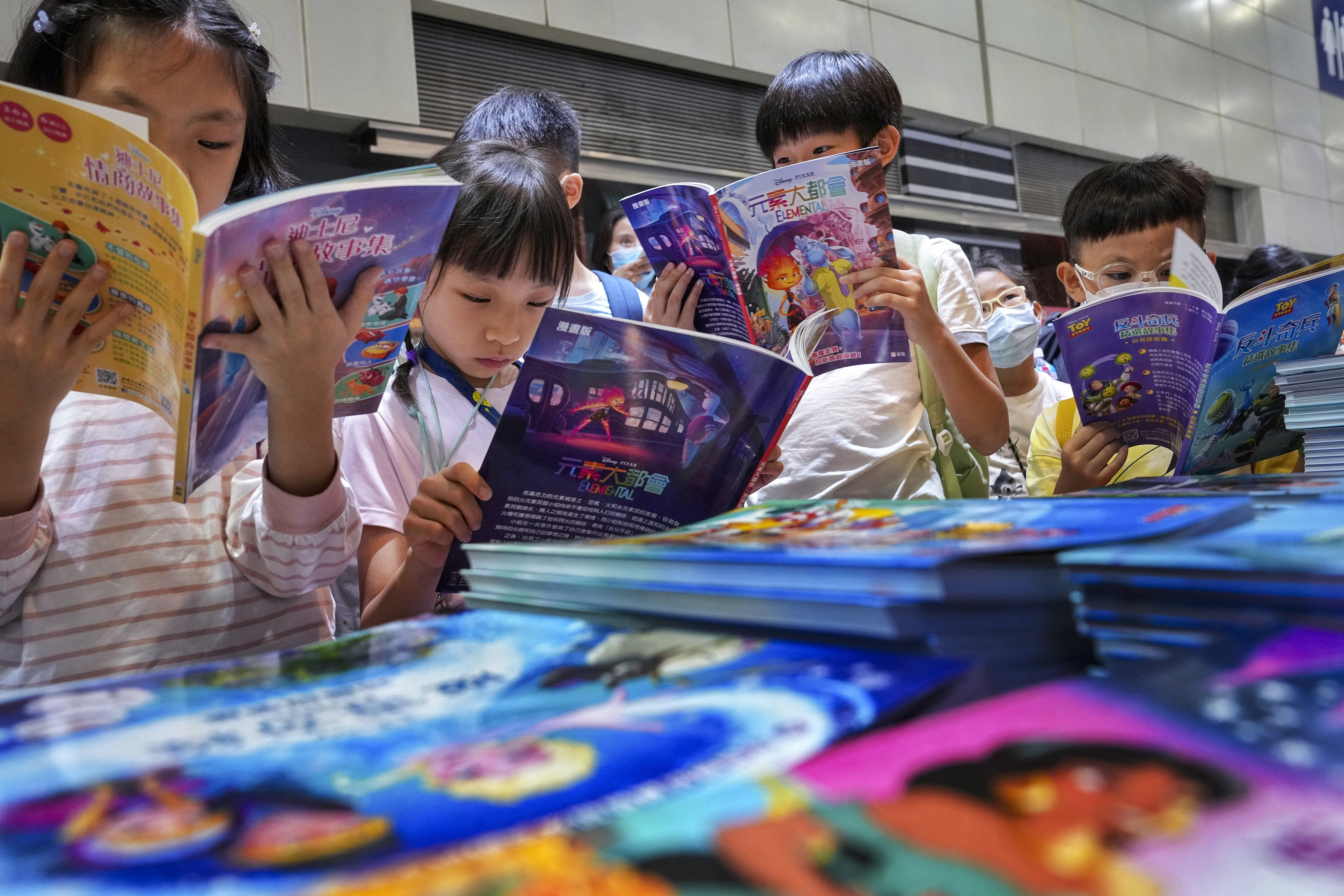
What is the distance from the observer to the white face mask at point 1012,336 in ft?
7.68

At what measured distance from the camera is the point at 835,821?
226 mm

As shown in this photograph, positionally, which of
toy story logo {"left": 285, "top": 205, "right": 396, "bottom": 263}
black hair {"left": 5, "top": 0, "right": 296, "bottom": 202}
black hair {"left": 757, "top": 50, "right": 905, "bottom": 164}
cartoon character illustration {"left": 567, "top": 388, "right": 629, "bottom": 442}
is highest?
black hair {"left": 757, "top": 50, "right": 905, "bottom": 164}

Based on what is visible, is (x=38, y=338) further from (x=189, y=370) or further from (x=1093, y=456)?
(x=1093, y=456)

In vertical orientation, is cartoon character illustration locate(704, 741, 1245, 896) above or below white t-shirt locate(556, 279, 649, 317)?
below

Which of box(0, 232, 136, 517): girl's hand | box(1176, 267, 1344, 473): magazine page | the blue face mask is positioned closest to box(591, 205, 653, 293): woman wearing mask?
the blue face mask

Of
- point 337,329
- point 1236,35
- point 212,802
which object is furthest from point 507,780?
point 1236,35

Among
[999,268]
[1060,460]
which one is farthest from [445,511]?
[999,268]

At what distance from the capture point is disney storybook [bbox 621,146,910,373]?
3.50ft

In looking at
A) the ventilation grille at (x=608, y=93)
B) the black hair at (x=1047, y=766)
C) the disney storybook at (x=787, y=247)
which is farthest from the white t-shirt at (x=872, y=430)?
the ventilation grille at (x=608, y=93)

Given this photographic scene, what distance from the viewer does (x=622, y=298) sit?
5.46 ft

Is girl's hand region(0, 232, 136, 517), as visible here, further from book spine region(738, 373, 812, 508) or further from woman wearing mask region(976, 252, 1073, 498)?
woman wearing mask region(976, 252, 1073, 498)

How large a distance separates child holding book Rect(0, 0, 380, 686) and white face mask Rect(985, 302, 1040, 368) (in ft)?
5.92

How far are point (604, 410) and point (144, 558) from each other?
0.44m

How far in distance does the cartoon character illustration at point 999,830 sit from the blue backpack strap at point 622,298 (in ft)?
4.48
